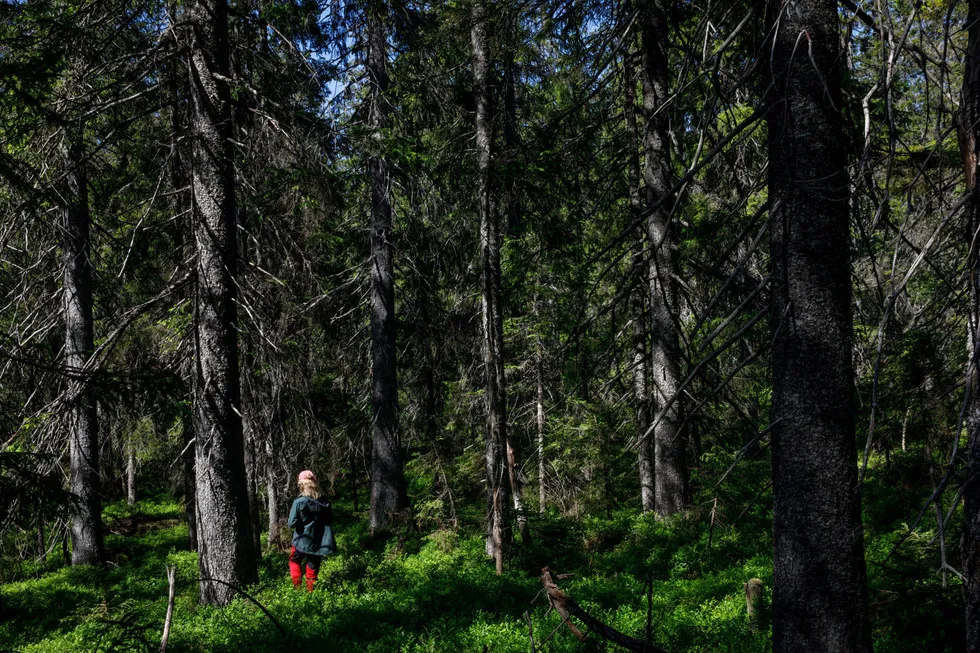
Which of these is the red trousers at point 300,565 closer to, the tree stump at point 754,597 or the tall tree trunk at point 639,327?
the tall tree trunk at point 639,327

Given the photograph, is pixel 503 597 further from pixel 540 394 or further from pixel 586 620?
pixel 540 394

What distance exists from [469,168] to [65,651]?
820 centimetres

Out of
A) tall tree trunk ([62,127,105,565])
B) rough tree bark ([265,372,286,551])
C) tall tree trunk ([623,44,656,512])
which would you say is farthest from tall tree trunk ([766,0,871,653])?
tall tree trunk ([62,127,105,565])

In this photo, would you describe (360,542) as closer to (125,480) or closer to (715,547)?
(715,547)

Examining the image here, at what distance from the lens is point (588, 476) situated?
16812 millimetres

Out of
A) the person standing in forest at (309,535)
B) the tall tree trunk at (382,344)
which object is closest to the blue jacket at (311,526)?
the person standing in forest at (309,535)

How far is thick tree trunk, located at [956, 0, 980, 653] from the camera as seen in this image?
3252 millimetres

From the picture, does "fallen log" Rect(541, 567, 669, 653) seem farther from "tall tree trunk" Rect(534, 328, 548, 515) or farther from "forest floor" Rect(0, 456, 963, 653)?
"tall tree trunk" Rect(534, 328, 548, 515)

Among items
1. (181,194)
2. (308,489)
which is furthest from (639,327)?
(181,194)

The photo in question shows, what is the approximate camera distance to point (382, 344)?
1491cm

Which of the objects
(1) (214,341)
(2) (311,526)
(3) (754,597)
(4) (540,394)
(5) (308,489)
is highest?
(1) (214,341)

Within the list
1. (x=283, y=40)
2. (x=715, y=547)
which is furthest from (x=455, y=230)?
(x=715, y=547)

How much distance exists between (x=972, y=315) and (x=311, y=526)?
834 cm

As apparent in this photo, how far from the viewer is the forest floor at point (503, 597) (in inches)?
233
